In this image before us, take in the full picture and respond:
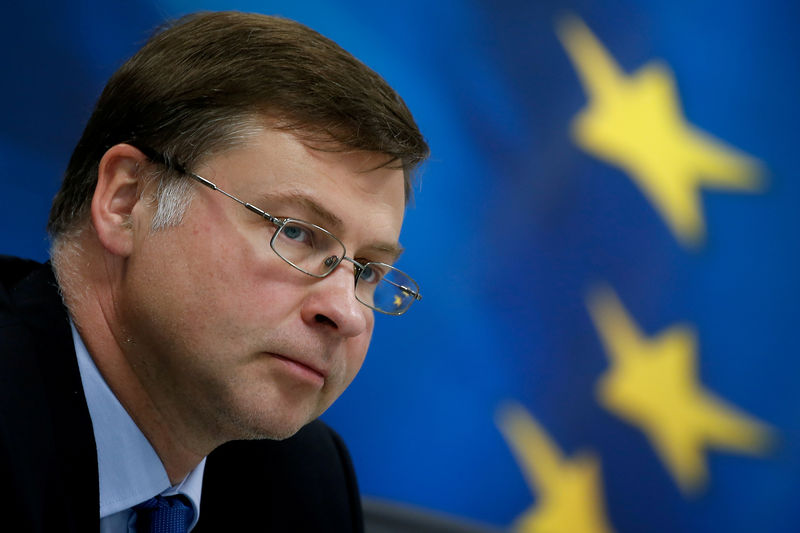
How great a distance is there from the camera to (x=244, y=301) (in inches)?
46.1

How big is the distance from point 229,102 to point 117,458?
0.55m

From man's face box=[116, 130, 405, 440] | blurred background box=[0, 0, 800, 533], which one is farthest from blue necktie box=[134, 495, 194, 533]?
blurred background box=[0, 0, 800, 533]

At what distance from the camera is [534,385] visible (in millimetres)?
2432

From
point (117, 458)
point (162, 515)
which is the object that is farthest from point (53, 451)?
point (162, 515)

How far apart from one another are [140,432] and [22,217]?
31.1 inches

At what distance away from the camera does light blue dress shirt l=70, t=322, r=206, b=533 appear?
1.18 m

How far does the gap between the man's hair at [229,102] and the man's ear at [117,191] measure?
3cm

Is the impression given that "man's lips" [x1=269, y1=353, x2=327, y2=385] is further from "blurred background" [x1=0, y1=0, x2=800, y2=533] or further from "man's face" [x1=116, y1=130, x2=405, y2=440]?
"blurred background" [x1=0, y1=0, x2=800, y2=533]

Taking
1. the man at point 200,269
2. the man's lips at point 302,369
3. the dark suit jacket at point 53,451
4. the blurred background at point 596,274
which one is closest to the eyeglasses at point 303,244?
the man at point 200,269

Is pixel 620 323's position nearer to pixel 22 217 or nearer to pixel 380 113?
pixel 380 113

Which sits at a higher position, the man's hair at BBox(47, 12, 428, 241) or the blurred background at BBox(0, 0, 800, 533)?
the blurred background at BBox(0, 0, 800, 533)

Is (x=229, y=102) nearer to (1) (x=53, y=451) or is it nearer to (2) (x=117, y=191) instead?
(2) (x=117, y=191)

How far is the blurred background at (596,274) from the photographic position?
229 centimetres

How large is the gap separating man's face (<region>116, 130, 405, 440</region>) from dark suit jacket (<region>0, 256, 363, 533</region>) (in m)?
0.12
